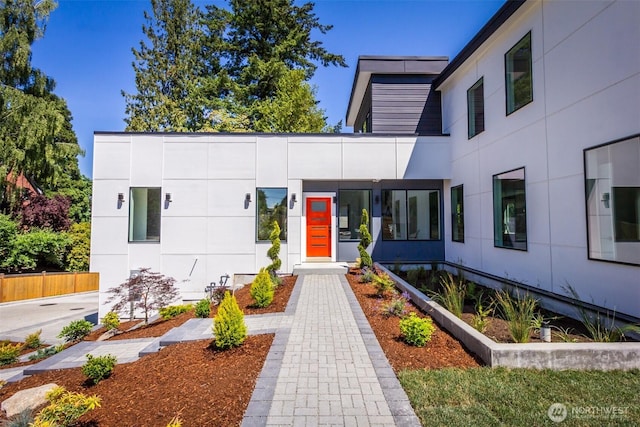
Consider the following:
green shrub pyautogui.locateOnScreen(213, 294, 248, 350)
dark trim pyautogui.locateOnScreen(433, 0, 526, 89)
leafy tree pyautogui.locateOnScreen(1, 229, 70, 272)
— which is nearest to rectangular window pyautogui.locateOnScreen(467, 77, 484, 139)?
dark trim pyautogui.locateOnScreen(433, 0, 526, 89)

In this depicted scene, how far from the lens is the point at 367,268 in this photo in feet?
31.5

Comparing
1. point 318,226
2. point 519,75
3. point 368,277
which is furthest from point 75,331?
point 519,75

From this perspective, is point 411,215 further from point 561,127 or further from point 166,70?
point 166,70

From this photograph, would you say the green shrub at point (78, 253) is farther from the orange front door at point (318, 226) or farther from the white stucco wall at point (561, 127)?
the white stucco wall at point (561, 127)

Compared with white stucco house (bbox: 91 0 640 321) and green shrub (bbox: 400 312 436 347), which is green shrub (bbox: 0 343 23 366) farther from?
green shrub (bbox: 400 312 436 347)

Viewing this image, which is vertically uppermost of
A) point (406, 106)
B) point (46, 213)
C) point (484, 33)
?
point (484, 33)

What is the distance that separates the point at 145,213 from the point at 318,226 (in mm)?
5722

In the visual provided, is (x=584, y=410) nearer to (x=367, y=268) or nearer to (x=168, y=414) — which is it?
(x=168, y=414)

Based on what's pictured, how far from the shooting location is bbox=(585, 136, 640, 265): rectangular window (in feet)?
15.8

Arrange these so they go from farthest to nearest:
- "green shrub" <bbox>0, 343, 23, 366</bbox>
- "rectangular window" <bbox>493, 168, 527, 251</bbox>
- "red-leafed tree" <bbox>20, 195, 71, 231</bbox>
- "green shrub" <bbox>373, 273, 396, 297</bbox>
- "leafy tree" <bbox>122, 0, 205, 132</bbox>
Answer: "leafy tree" <bbox>122, 0, 205, 132</bbox> < "red-leafed tree" <bbox>20, 195, 71, 231</bbox> < "green shrub" <bbox>373, 273, 396, 297</bbox> < "rectangular window" <bbox>493, 168, 527, 251</bbox> < "green shrub" <bbox>0, 343, 23, 366</bbox>

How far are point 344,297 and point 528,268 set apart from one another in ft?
13.4

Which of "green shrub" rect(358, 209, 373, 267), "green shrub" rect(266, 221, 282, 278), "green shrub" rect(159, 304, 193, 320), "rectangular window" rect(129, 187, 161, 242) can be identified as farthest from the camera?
"rectangular window" rect(129, 187, 161, 242)

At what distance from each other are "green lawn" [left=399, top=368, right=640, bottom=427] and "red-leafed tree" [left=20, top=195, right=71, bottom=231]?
25.2 m

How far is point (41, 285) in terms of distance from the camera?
55.9ft
